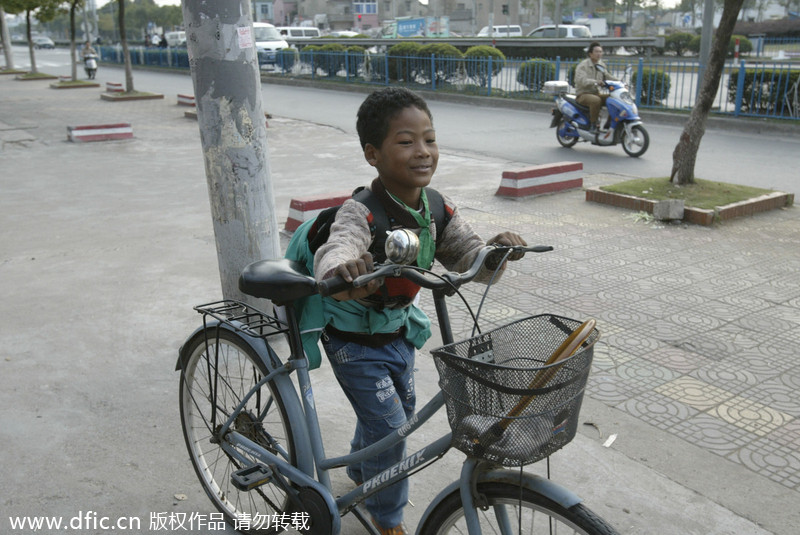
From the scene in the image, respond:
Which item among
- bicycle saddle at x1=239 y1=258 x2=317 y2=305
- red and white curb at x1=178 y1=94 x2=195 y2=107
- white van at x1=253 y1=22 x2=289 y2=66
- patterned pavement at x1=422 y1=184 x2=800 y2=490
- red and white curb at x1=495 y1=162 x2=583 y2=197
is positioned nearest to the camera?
bicycle saddle at x1=239 y1=258 x2=317 y2=305

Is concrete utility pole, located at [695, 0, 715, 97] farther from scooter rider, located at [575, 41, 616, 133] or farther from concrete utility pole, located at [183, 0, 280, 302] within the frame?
concrete utility pole, located at [183, 0, 280, 302]

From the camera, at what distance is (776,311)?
195 inches

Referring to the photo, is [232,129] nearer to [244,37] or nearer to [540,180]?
[244,37]

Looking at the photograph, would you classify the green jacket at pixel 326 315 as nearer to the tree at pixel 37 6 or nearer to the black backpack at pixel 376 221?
the black backpack at pixel 376 221

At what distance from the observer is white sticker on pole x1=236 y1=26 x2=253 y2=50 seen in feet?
13.4

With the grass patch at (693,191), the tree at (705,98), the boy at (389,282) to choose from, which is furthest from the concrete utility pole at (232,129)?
the tree at (705,98)

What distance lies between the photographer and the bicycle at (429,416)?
1709 millimetres

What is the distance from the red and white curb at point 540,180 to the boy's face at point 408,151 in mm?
6181

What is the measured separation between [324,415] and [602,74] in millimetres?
9381

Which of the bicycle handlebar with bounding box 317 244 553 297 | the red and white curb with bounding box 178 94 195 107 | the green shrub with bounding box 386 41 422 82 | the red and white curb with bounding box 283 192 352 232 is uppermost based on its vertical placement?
the green shrub with bounding box 386 41 422 82

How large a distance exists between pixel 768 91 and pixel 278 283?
1375 cm

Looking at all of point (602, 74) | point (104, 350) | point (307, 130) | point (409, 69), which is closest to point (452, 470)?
point (104, 350)

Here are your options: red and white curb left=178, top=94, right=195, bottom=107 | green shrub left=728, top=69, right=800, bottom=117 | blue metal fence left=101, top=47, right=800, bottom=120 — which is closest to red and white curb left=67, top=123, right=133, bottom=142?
red and white curb left=178, top=94, right=195, bottom=107

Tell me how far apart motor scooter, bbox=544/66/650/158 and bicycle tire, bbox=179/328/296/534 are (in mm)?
9185
